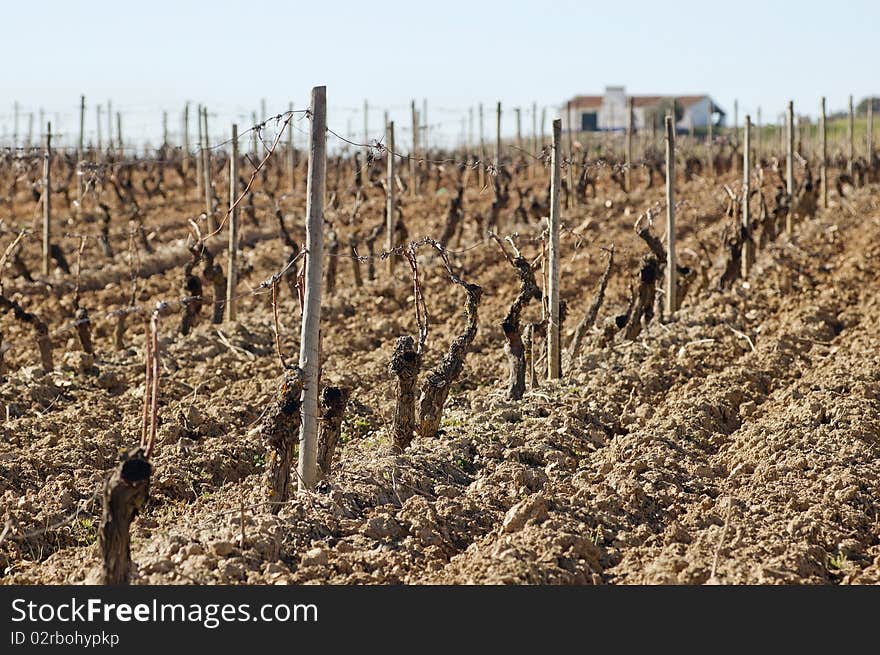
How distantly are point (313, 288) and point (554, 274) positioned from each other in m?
3.58

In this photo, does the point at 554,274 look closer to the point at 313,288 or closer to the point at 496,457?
the point at 496,457

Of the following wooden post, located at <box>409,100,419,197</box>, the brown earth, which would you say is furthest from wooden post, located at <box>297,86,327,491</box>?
wooden post, located at <box>409,100,419,197</box>

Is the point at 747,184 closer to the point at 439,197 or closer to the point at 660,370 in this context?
the point at 660,370

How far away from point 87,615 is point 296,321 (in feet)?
25.4

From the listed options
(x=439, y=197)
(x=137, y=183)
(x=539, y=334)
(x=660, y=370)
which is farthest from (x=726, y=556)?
(x=137, y=183)

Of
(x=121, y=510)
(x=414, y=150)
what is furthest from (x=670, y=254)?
(x=414, y=150)

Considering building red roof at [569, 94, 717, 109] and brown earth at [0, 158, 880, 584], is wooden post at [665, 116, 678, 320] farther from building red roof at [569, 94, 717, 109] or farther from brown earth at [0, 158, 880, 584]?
building red roof at [569, 94, 717, 109]

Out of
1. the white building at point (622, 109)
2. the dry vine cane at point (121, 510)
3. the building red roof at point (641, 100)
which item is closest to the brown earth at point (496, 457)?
the dry vine cane at point (121, 510)

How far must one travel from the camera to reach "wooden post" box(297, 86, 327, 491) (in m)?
6.38

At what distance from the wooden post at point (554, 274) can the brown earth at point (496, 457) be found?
0.87 feet

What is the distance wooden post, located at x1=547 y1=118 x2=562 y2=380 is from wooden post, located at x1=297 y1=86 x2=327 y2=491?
3.42 metres

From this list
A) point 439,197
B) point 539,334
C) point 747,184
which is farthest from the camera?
point 439,197

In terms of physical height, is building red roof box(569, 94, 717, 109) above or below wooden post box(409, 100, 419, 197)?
above

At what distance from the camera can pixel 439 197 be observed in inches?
988
